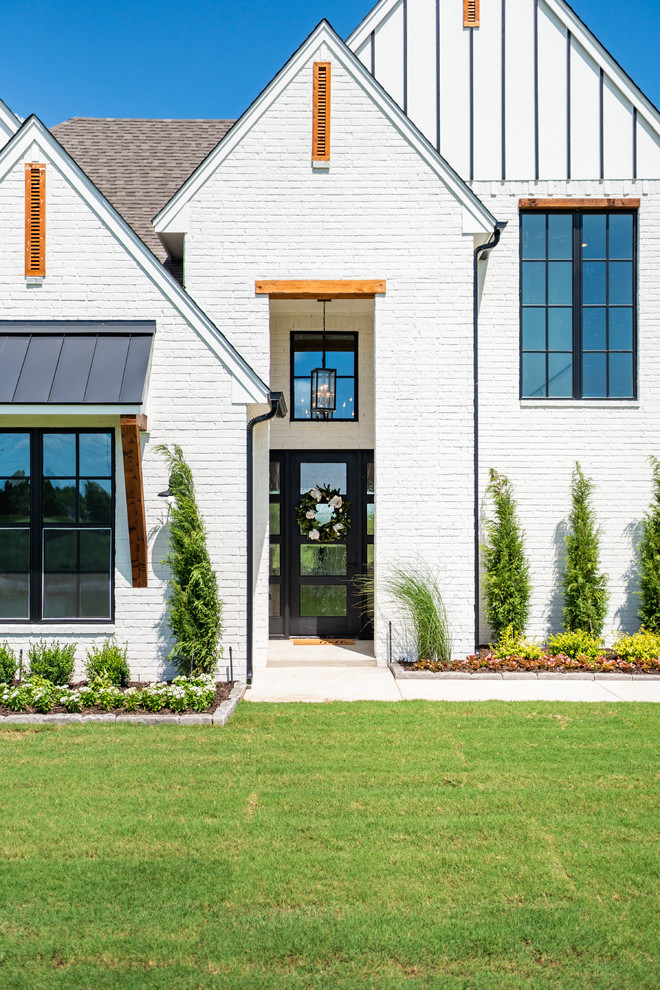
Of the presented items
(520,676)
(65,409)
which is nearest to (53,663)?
(65,409)

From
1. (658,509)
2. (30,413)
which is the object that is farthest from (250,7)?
(658,509)

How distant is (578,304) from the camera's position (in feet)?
34.7

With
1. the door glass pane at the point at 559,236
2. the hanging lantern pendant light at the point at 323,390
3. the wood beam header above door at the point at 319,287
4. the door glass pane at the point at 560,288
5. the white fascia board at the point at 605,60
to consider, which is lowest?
the hanging lantern pendant light at the point at 323,390

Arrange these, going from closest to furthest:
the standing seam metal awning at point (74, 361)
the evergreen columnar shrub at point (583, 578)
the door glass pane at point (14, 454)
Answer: the standing seam metal awning at point (74, 361), the door glass pane at point (14, 454), the evergreen columnar shrub at point (583, 578)

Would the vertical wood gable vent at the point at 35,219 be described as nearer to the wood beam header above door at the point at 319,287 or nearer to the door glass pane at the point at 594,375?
the wood beam header above door at the point at 319,287

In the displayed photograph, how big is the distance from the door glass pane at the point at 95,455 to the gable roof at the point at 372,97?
10.2 ft

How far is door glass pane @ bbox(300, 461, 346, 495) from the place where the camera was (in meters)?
11.3

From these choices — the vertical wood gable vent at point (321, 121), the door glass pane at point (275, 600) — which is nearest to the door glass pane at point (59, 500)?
the door glass pane at point (275, 600)

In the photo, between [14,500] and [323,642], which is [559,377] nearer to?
[323,642]

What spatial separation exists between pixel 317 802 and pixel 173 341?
17.6 ft

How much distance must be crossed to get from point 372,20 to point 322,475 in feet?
21.8

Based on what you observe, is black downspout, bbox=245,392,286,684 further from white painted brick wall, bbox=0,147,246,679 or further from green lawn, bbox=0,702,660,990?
green lawn, bbox=0,702,660,990

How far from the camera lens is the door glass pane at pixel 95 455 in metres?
8.18

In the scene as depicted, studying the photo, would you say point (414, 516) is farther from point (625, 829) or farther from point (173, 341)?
point (625, 829)
